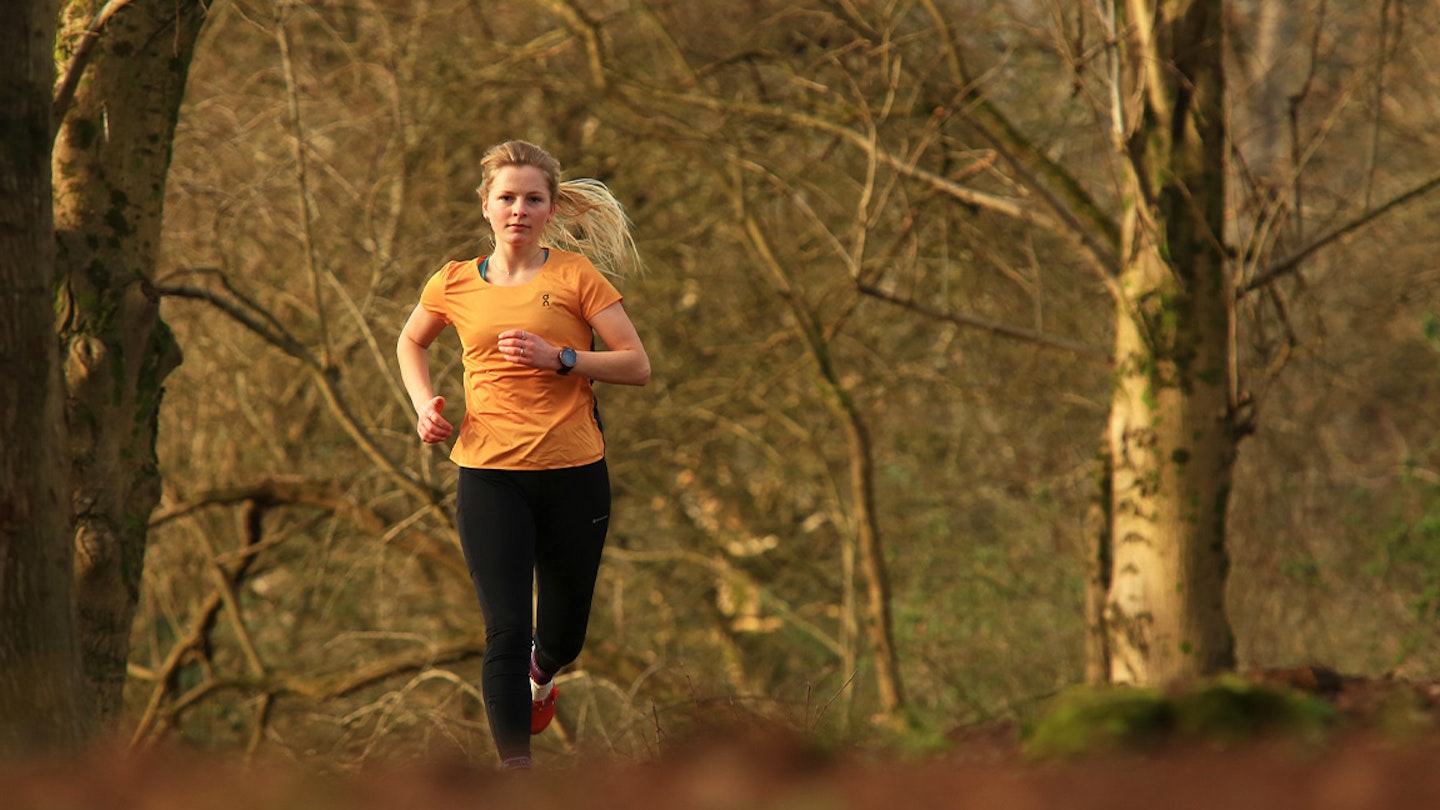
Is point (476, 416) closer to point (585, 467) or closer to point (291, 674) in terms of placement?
point (585, 467)

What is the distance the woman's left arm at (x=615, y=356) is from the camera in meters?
4.32

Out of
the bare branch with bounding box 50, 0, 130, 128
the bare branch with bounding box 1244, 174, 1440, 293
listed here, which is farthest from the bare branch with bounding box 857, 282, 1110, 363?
the bare branch with bounding box 50, 0, 130, 128

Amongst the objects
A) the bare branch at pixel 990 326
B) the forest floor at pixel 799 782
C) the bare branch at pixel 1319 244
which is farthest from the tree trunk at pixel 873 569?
the forest floor at pixel 799 782

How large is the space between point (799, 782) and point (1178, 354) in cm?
488

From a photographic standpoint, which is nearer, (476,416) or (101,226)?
(476,416)

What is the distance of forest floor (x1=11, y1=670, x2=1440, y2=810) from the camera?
2229mm

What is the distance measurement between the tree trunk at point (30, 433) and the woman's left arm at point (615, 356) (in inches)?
52.5

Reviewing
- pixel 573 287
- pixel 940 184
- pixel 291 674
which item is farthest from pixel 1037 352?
pixel 573 287

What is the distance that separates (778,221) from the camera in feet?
34.7

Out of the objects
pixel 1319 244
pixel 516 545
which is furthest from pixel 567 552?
pixel 1319 244

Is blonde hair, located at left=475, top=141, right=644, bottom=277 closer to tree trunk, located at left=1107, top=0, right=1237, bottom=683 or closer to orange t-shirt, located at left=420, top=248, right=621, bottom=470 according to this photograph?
orange t-shirt, located at left=420, top=248, right=621, bottom=470

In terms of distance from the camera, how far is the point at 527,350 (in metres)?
4.22

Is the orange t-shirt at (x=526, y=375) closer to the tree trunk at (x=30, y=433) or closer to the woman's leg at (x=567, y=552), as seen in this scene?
the woman's leg at (x=567, y=552)

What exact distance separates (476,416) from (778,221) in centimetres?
634
